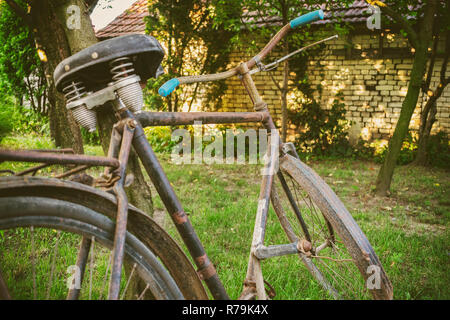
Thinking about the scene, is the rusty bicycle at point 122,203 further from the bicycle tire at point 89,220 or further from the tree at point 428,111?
the tree at point 428,111

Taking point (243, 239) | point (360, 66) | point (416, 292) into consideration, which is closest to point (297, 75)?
point (360, 66)

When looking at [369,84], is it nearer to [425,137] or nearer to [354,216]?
[425,137]

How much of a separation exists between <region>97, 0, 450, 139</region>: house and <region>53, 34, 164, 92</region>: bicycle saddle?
22.5 feet

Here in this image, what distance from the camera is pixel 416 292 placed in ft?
7.56

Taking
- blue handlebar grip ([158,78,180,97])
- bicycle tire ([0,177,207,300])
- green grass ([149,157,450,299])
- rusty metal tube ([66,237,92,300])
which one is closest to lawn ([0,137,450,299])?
green grass ([149,157,450,299])

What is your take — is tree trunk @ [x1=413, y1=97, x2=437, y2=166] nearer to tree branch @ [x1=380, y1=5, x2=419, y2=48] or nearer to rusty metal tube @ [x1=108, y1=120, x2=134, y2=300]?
tree branch @ [x1=380, y1=5, x2=419, y2=48]

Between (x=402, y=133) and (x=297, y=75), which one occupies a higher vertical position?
(x=297, y=75)

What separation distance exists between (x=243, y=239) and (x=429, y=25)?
379 cm

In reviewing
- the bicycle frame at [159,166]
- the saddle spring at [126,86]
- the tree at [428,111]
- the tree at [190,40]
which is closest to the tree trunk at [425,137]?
the tree at [428,111]

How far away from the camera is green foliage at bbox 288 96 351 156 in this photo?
8.04m

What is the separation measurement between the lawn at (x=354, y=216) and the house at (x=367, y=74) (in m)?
1.57
